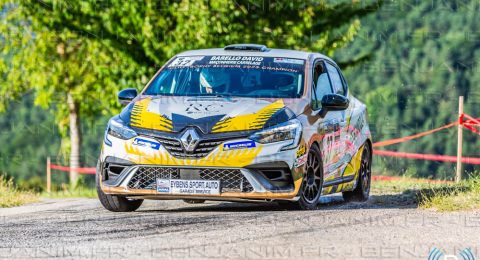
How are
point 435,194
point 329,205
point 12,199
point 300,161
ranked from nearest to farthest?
point 300,161
point 435,194
point 329,205
point 12,199

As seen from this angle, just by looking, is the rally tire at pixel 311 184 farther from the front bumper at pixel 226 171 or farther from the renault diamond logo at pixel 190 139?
the renault diamond logo at pixel 190 139

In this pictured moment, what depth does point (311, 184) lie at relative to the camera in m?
12.2

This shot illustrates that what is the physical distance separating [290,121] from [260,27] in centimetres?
1822

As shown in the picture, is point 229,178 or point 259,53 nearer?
point 229,178

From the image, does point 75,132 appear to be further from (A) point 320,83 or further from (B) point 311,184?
(B) point 311,184

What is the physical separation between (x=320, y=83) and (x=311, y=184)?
5.14 feet

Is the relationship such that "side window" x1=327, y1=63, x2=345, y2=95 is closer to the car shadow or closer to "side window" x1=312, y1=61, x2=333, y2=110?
"side window" x1=312, y1=61, x2=333, y2=110

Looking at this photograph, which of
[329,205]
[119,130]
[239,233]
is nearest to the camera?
[239,233]

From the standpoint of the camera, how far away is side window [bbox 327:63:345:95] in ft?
46.1

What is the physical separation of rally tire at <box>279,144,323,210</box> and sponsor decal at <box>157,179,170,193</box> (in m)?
1.23

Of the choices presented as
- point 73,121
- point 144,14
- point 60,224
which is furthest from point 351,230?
point 73,121

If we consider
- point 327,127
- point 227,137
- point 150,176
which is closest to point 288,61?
point 327,127

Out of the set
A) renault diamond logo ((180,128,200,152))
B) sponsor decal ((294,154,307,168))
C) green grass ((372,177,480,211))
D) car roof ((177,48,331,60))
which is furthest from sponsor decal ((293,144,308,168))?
car roof ((177,48,331,60))

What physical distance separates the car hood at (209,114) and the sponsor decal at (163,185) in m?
0.50
